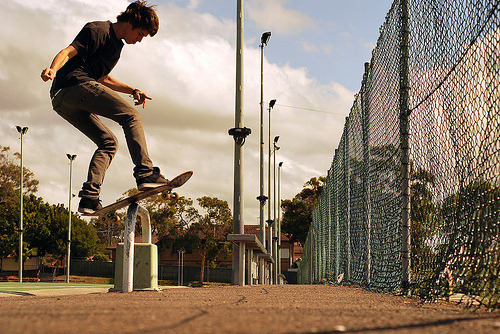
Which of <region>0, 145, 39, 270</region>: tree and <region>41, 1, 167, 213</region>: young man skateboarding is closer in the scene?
<region>41, 1, 167, 213</region>: young man skateboarding

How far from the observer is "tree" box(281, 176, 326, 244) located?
2525 inches

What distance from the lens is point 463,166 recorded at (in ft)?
13.9

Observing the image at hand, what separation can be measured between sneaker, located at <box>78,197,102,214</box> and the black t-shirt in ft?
3.58

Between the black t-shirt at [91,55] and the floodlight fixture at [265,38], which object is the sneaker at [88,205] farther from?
the floodlight fixture at [265,38]

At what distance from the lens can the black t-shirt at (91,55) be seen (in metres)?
5.32

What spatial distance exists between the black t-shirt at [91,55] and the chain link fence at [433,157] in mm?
2965

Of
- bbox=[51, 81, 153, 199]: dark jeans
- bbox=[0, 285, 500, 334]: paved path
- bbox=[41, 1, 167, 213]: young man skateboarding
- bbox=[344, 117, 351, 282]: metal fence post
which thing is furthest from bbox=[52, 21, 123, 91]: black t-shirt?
bbox=[344, 117, 351, 282]: metal fence post

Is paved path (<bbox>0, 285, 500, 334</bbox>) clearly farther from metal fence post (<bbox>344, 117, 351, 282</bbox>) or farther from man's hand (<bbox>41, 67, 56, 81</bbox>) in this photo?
metal fence post (<bbox>344, 117, 351, 282</bbox>)

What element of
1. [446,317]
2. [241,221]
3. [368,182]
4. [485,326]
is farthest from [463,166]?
[241,221]

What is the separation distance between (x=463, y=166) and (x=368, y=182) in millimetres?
4287

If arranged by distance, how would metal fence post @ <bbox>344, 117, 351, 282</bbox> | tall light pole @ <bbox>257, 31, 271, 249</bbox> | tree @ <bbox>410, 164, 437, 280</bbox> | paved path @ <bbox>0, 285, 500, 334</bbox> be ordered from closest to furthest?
1. paved path @ <bbox>0, 285, 500, 334</bbox>
2. tree @ <bbox>410, 164, 437, 280</bbox>
3. metal fence post @ <bbox>344, 117, 351, 282</bbox>
4. tall light pole @ <bbox>257, 31, 271, 249</bbox>

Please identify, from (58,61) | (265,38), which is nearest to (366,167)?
(58,61)

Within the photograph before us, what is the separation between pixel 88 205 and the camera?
564 cm

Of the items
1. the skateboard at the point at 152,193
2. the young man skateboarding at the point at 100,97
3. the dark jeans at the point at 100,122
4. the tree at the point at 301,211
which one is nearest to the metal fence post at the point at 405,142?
the skateboard at the point at 152,193
